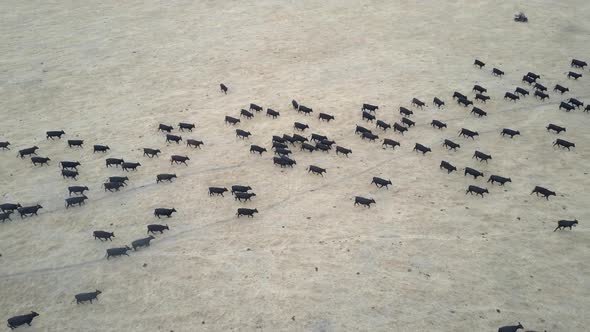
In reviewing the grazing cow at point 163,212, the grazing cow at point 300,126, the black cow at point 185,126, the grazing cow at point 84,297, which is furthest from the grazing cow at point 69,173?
the grazing cow at point 300,126

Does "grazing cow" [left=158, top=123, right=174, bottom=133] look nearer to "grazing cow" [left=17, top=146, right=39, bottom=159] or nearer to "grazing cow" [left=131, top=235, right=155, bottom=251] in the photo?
"grazing cow" [left=17, top=146, right=39, bottom=159]

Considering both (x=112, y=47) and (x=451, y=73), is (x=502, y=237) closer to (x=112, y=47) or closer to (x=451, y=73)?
(x=451, y=73)

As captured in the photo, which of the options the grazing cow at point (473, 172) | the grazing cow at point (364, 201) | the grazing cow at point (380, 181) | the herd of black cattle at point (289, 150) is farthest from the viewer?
the grazing cow at point (473, 172)

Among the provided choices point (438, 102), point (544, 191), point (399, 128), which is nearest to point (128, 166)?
point (399, 128)

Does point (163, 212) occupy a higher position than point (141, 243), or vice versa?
point (163, 212)

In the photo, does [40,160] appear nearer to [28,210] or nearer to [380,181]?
[28,210]

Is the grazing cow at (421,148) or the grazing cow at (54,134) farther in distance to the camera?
the grazing cow at (54,134)

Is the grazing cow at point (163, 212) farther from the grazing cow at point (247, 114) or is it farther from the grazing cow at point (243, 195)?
the grazing cow at point (247, 114)
